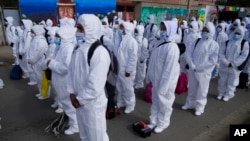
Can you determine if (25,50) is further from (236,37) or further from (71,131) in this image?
(236,37)

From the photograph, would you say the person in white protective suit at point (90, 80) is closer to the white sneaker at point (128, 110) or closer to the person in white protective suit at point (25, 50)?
the white sneaker at point (128, 110)

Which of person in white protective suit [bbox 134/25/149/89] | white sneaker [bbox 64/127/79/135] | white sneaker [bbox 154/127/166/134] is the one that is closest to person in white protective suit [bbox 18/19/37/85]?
person in white protective suit [bbox 134/25/149/89]

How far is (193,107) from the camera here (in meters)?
6.03

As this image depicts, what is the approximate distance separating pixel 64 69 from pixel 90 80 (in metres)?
1.52

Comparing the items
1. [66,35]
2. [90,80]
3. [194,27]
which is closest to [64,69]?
[66,35]

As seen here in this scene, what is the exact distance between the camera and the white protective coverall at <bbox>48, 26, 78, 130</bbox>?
4387 mm

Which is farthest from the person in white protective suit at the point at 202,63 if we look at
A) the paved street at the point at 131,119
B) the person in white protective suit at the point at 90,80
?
the person in white protective suit at the point at 90,80

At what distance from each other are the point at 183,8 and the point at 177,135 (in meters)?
23.9

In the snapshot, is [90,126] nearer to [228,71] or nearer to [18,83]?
[228,71]

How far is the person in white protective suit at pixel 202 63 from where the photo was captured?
5395mm

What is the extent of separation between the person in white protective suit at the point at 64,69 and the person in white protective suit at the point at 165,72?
171 cm

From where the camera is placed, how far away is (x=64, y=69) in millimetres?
4336

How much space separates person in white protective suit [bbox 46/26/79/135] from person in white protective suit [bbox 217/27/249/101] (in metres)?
4.53

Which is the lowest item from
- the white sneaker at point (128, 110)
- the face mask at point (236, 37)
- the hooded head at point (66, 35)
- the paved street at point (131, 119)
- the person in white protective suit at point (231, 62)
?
the paved street at point (131, 119)
